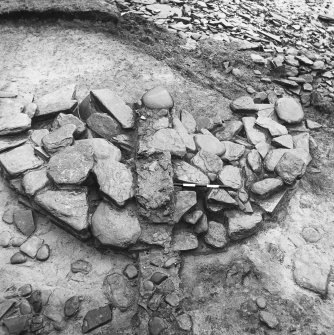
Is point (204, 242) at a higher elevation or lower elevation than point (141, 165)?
lower

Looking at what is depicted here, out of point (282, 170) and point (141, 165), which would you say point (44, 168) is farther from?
point (282, 170)

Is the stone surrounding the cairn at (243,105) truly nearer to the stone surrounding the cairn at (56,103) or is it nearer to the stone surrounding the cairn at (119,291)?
the stone surrounding the cairn at (56,103)

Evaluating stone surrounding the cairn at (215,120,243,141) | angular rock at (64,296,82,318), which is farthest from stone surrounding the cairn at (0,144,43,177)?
stone surrounding the cairn at (215,120,243,141)

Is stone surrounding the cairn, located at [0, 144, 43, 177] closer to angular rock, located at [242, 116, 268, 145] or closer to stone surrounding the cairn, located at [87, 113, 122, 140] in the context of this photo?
stone surrounding the cairn, located at [87, 113, 122, 140]

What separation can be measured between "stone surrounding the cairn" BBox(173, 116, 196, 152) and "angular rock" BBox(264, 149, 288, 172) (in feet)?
2.04

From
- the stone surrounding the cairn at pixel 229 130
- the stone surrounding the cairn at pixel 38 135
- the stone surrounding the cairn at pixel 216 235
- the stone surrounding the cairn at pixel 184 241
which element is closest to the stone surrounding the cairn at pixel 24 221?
the stone surrounding the cairn at pixel 38 135

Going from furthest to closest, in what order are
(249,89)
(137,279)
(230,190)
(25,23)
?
(25,23), (249,89), (230,190), (137,279)

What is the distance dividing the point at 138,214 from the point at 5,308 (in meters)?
0.97

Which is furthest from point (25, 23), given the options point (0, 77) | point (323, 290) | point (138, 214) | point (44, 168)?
point (323, 290)

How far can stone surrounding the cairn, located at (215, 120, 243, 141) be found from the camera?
320 cm

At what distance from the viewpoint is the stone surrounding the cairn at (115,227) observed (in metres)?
2.35

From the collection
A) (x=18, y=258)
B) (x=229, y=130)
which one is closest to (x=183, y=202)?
(x=229, y=130)

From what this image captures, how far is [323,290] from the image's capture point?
2.37 m

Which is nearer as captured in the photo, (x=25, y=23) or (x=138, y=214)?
(x=138, y=214)
